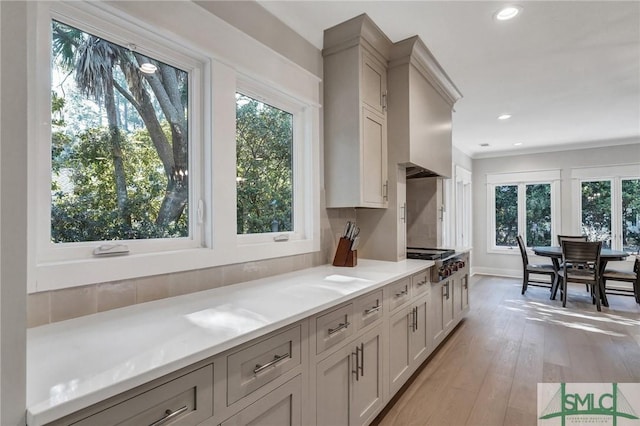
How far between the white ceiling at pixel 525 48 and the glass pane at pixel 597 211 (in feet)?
5.70

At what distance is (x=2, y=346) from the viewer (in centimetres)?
61

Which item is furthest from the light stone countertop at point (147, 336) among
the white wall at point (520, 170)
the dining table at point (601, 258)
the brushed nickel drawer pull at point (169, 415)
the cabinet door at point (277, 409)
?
the white wall at point (520, 170)

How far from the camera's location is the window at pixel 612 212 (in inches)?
216

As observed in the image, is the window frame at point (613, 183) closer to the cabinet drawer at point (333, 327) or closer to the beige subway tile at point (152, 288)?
the cabinet drawer at point (333, 327)

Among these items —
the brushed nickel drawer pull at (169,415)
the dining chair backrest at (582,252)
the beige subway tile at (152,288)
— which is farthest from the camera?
the dining chair backrest at (582,252)

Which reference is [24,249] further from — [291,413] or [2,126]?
[291,413]

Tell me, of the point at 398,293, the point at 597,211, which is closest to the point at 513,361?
the point at 398,293

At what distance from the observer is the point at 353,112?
91.7 inches

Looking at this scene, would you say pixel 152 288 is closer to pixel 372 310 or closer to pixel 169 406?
pixel 169 406

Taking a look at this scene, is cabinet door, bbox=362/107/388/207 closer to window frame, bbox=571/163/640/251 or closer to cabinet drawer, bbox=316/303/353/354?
cabinet drawer, bbox=316/303/353/354

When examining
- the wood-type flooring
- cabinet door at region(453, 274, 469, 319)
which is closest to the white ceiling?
cabinet door at region(453, 274, 469, 319)

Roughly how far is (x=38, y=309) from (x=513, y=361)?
3234 millimetres

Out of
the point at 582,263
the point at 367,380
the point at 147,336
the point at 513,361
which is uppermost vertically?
the point at 147,336

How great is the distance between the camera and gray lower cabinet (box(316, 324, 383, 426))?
1.43m
